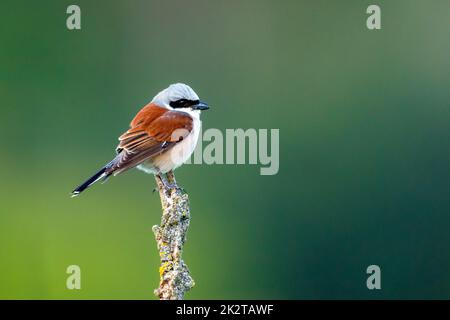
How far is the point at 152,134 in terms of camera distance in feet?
19.8

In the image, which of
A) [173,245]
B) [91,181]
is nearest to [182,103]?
[91,181]

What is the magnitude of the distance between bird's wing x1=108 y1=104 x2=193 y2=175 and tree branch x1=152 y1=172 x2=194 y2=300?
51.2 inches

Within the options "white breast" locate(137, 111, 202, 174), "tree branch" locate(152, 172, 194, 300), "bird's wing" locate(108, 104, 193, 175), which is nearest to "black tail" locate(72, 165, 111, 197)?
"bird's wing" locate(108, 104, 193, 175)

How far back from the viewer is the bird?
580 cm

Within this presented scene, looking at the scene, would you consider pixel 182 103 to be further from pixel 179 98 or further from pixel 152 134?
pixel 152 134

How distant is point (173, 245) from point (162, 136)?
82.1 inches

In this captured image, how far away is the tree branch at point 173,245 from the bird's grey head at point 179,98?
1545mm

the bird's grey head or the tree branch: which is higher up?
the bird's grey head

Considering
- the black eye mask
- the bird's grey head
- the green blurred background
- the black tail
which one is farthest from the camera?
the green blurred background

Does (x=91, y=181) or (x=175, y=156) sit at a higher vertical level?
(x=175, y=156)

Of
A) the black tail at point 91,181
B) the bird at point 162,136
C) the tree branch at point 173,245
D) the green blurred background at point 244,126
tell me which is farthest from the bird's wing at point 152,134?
the green blurred background at point 244,126

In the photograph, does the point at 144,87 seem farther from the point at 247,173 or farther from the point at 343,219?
the point at 343,219

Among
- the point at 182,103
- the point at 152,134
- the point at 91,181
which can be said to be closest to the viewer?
the point at 91,181

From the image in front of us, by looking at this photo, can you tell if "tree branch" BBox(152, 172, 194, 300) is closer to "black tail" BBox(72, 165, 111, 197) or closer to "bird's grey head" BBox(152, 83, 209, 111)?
"black tail" BBox(72, 165, 111, 197)
